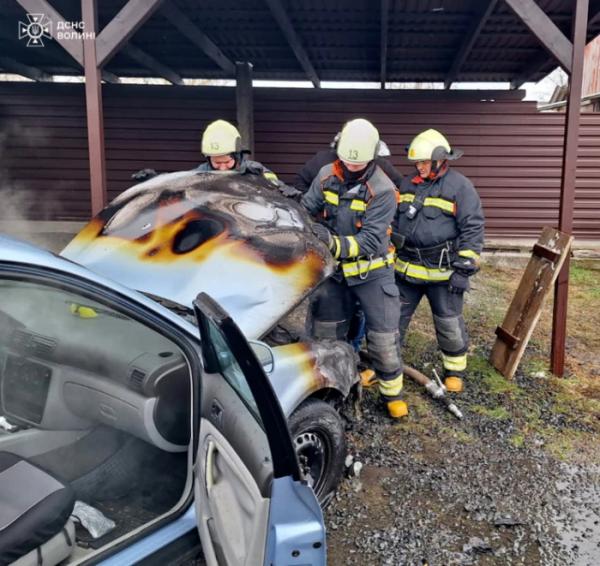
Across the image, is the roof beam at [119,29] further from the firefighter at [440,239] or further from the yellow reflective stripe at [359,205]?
the firefighter at [440,239]

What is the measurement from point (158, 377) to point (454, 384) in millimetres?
2805

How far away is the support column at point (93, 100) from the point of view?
165 inches

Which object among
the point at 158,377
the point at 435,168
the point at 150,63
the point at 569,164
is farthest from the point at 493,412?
the point at 150,63

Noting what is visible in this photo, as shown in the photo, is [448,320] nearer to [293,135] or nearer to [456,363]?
[456,363]

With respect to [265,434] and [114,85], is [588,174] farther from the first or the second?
[265,434]

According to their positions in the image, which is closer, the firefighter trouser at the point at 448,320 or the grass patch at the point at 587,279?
the firefighter trouser at the point at 448,320

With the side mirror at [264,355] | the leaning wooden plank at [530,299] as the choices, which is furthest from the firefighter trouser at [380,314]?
the side mirror at [264,355]

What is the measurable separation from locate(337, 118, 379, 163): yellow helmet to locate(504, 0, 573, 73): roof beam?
1528 mm

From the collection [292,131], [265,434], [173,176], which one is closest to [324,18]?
[292,131]

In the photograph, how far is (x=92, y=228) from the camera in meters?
2.99

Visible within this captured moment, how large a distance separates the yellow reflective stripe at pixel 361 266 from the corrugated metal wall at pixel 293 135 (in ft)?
19.5

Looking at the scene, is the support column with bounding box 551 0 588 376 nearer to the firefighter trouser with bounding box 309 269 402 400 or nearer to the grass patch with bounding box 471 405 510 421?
the grass patch with bounding box 471 405 510 421

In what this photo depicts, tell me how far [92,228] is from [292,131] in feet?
22.5

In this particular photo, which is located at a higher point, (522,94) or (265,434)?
(522,94)
